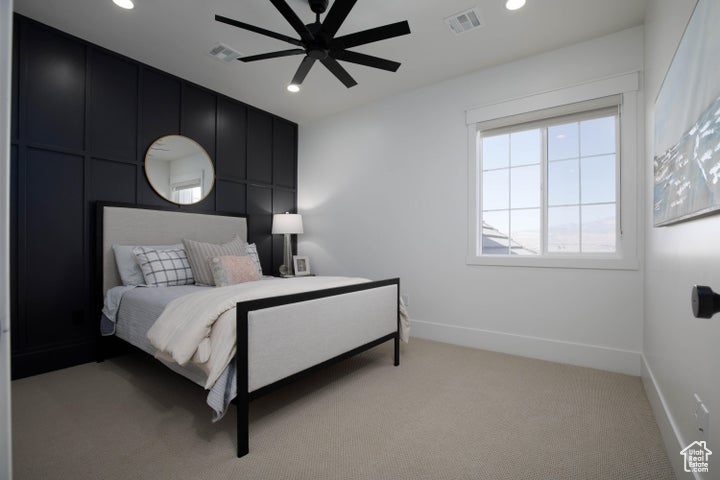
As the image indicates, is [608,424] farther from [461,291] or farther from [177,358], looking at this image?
[177,358]

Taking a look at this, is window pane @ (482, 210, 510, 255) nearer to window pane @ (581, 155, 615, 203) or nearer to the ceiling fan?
window pane @ (581, 155, 615, 203)

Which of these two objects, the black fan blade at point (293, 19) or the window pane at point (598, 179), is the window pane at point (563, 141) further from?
the black fan blade at point (293, 19)

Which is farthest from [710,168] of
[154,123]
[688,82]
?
[154,123]

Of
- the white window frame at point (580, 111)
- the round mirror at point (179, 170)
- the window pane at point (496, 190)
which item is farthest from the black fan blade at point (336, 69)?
the round mirror at point (179, 170)

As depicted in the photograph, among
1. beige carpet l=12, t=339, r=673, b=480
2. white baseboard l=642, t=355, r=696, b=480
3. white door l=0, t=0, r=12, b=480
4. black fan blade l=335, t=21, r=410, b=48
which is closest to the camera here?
white door l=0, t=0, r=12, b=480

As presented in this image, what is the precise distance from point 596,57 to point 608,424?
268cm

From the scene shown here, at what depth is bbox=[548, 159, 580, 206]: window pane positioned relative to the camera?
292 cm

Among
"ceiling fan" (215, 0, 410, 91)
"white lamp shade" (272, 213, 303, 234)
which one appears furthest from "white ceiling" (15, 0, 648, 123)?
"white lamp shade" (272, 213, 303, 234)

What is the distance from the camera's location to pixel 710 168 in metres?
1.03

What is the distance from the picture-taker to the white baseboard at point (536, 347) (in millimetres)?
2617

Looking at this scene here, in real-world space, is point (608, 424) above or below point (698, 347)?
below

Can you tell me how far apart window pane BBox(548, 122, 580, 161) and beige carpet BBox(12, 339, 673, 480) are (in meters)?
1.80

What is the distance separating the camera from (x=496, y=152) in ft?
10.9

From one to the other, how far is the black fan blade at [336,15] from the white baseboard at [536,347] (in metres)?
2.75
